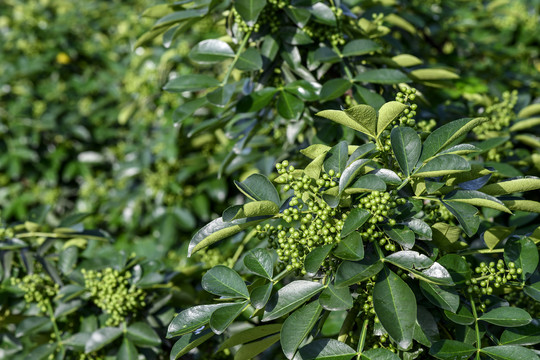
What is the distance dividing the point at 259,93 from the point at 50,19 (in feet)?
9.26

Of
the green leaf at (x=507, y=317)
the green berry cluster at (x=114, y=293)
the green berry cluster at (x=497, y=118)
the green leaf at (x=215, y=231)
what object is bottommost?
the green berry cluster at (x=114, y=293)

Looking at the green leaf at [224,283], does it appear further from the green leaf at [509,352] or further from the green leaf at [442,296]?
the green leaf at [509,352]

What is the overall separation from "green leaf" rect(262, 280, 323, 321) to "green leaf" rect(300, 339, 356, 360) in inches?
3.8

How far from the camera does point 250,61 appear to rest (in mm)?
1363

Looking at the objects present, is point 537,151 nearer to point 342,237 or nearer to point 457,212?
point 457,212

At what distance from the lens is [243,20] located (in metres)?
1.31

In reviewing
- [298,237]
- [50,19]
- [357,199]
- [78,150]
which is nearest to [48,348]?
[298,237]

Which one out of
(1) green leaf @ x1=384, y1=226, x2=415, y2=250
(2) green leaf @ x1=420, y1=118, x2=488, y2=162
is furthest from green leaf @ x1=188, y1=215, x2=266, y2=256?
(2) green leaf @ x1=420, y1=118, x2=488, y2=162

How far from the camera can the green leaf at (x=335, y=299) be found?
911 mm

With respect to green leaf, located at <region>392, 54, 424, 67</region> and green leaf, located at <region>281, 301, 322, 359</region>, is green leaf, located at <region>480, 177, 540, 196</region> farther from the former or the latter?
green leaf, located at <region>392, 54, 424, 67</region>

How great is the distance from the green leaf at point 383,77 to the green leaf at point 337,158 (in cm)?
41

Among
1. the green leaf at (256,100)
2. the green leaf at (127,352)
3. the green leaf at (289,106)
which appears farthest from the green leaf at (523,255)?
the green leaf at (127,352)

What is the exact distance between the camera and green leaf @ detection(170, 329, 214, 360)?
101cm

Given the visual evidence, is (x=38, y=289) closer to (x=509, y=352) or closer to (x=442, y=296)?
(x=442, y=296)
